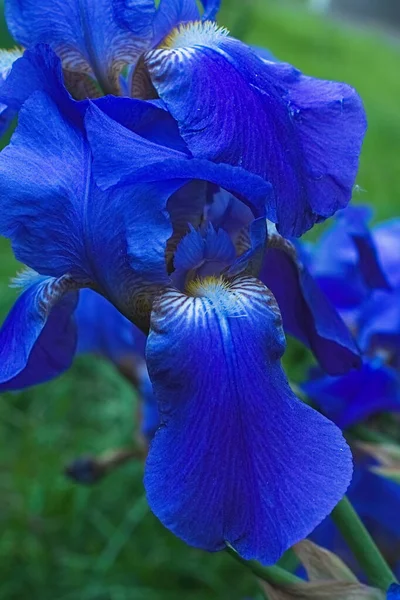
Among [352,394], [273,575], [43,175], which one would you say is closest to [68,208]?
[43,175]

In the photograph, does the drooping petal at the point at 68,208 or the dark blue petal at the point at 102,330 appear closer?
the drooping petal at the point at 68,208

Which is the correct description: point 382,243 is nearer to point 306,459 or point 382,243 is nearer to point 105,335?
point 105,335

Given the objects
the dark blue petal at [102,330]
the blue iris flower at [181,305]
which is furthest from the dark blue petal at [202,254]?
the dark blue petal at [102,330]

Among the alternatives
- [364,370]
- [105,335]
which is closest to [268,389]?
[364,370]

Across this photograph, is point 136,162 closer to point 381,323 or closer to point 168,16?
point 168,16

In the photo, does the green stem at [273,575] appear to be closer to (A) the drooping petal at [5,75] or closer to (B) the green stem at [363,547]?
(B) the green stem at [363,547]

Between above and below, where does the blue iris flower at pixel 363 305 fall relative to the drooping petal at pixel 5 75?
below

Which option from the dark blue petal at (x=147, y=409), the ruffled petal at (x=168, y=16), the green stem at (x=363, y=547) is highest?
the ruffled petal at (x=168, y=16)
